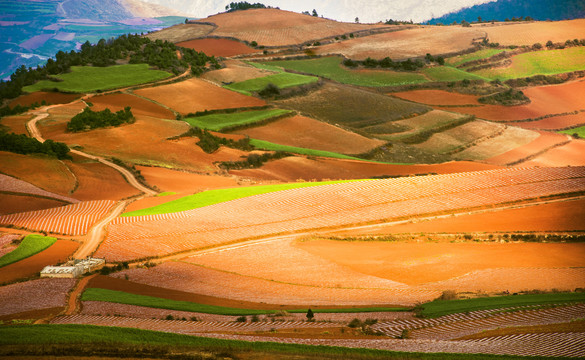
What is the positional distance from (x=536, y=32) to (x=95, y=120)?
117490 mm

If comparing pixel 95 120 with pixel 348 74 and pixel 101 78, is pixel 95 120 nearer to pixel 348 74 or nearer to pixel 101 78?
pixel 101 78

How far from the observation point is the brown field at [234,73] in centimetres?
10632

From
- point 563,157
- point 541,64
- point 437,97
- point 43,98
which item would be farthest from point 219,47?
point 563,157

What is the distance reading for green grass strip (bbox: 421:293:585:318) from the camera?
22.8 metres

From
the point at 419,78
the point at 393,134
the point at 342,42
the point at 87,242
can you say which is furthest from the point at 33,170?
the point at 342,42

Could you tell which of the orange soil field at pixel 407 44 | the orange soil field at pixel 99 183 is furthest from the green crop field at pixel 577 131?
the orange soil field at pixel 99 183

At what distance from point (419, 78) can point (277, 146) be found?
58010 millimetres

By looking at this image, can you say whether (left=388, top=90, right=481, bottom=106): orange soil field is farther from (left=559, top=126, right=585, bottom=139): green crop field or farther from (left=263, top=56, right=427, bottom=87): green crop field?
(left=559, top=126, right=585, bottom=139): green crop field

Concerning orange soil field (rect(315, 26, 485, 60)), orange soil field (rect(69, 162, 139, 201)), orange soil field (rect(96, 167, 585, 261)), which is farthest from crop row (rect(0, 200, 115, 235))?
orange soil field (rect(315, 26, 485, 60))

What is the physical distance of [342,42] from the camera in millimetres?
147000

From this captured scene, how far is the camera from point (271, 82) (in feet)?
344

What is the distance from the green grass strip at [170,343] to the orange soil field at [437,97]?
316ft

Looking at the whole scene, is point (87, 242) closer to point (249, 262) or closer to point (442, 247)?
point (249, 262)

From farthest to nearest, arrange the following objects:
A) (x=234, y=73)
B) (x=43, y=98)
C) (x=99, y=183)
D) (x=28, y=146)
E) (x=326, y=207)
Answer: (x=234, y=73) → (x=43, y=98) → (x=28, y=146) → (x=99, y=183) → (x=326, y=207)
